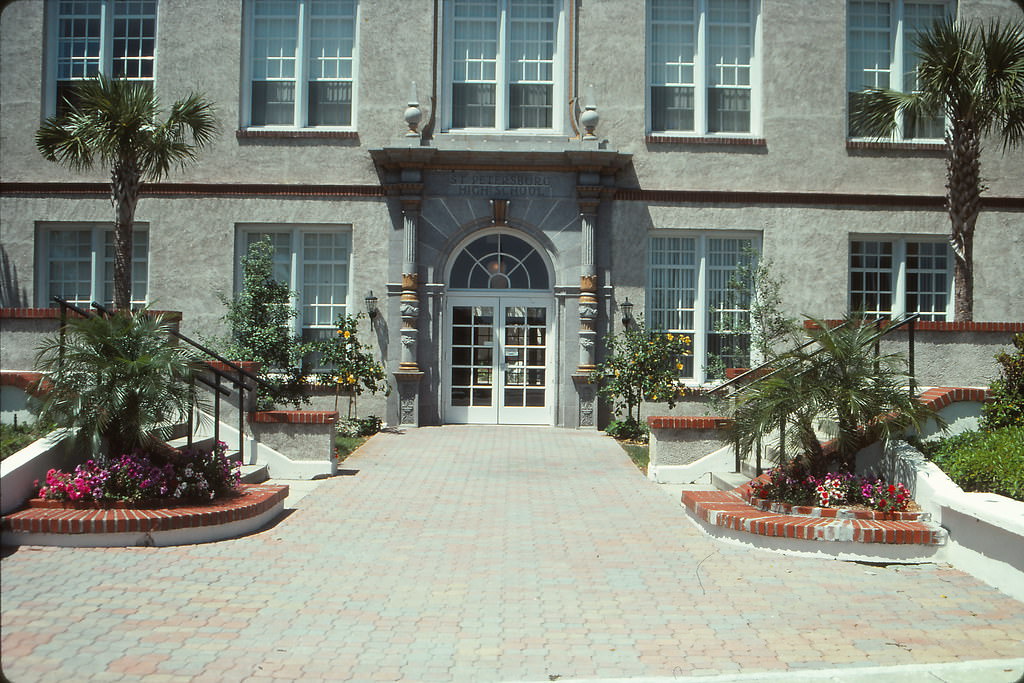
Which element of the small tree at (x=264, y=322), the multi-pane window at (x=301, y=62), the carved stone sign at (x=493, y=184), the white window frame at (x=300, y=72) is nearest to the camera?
the small tree at (x=264, y=322)

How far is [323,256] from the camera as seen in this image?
16031 millimetres

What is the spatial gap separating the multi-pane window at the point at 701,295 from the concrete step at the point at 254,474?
790cm

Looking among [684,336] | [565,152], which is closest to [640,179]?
[565,152]

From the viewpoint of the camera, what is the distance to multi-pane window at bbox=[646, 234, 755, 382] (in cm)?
1592

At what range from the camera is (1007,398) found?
9.45m

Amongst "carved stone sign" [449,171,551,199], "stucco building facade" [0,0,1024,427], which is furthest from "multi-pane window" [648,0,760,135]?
"carved stone sign" [449,171,551,199]

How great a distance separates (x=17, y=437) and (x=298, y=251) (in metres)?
7.63

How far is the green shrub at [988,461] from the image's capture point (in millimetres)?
7312

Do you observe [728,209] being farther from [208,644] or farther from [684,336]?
[208,644]

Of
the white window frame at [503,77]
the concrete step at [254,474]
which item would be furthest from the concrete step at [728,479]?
the white window frame at [503,77]

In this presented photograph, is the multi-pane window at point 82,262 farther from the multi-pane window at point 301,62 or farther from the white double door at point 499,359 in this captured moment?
the white double door at point 499,359

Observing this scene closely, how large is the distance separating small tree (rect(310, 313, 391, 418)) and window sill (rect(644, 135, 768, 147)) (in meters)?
6.23

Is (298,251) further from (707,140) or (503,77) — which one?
(707,140)

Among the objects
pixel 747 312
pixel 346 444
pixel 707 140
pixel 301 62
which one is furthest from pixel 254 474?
pixel 707 140
